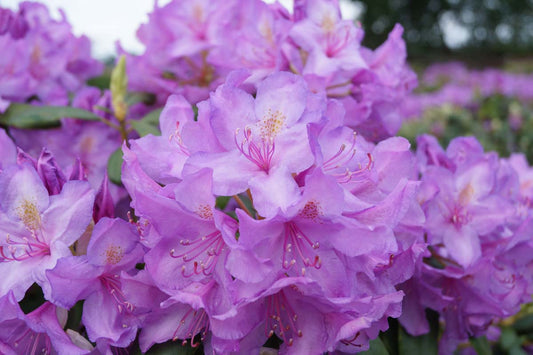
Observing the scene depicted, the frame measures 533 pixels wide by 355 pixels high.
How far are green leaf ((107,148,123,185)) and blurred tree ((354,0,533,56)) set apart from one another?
16.7 meters

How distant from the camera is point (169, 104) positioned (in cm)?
88

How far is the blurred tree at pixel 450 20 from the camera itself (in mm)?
17578

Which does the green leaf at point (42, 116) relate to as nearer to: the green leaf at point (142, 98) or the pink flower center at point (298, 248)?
the green leaf at point (142, 98)

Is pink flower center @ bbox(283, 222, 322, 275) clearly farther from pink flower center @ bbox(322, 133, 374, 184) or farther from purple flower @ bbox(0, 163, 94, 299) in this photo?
purple flower @ bbox(0, 163, 94, 299)

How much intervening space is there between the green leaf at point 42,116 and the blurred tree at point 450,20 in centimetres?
1662

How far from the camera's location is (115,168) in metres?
1.07

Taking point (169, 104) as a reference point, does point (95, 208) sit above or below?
below

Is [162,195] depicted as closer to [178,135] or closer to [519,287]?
[178,135]

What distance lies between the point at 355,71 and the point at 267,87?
1.10 feet

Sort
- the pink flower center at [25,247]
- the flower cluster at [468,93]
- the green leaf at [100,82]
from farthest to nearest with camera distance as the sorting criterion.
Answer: the flower cluster at [468,93], the green leaf at [100,82], the pink flower center at [25,247]

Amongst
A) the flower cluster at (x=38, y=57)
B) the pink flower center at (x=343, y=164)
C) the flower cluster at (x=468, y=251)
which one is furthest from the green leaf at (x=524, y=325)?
the flower cluster at (x=38, y=57)

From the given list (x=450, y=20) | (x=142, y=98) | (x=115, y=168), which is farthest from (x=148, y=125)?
(x=450, y=20)

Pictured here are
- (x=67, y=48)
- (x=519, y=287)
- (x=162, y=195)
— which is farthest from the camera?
(x=67, y=48)

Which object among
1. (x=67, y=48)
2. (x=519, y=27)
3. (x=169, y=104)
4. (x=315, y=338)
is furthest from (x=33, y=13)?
(x=519, y=27)
